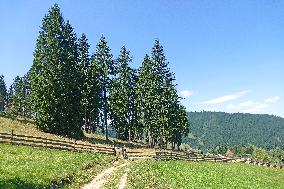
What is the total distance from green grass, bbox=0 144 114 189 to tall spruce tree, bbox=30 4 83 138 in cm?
2117

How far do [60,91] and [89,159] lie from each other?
26188 millimetres

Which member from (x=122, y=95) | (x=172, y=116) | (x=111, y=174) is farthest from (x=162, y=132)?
(x=111, y=174)

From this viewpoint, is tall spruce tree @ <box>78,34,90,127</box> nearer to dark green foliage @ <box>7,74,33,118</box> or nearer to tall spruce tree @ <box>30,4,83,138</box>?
tall spruce tree @ <box>30,4,83,138</box>

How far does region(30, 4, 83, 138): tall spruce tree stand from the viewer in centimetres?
6134

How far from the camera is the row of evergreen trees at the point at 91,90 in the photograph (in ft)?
203

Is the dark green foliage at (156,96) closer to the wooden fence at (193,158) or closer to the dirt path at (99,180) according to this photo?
the wooden fence at (193,158)

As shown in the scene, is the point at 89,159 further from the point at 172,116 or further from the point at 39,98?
the point at 172,116

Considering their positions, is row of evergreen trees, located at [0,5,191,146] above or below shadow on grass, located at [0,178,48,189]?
above

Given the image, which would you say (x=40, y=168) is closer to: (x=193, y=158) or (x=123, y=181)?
(x=123, y=181)

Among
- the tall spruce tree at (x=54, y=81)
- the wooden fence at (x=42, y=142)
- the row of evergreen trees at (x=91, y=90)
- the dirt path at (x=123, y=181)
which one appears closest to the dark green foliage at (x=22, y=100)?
the row of evergreen trees at (x=91, y=90)

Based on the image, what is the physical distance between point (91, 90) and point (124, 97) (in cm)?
908

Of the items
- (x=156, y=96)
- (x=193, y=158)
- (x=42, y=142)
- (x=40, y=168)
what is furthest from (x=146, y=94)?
(x=40, y=168)

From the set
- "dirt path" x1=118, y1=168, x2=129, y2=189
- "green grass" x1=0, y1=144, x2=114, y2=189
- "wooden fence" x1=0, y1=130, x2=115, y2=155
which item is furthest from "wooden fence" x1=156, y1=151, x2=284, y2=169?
"dirt path" x1=118, y1=168, x2=129, y2=189

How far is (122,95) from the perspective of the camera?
86.4m
